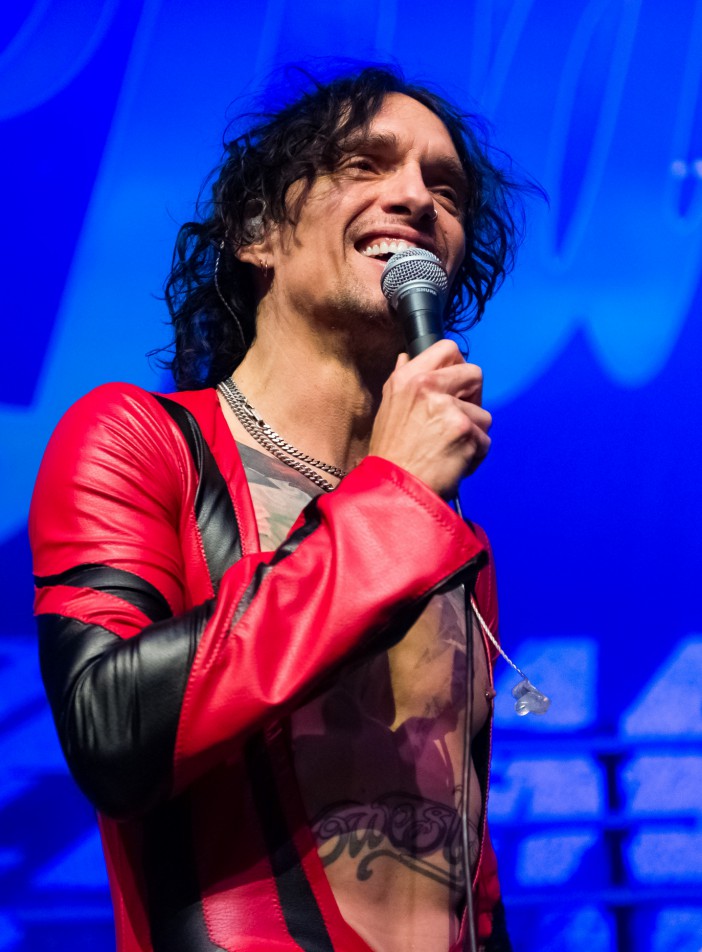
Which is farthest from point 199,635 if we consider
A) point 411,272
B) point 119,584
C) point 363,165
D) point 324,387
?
point 363,165

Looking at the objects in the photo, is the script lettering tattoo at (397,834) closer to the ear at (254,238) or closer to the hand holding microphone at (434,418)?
the hand holding microphone at (434,418)

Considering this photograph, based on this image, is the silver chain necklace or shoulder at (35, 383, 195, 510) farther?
the silver chain necklace

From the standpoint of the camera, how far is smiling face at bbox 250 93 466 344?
1.61 meters

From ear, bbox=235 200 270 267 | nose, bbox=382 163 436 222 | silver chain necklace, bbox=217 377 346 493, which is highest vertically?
ear, bbox=235 200 270 267

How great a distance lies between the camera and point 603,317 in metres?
2.19

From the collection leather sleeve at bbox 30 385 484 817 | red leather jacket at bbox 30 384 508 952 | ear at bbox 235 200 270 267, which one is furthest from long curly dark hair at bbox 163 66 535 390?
leather sleeve at bbox 30 385 484 817

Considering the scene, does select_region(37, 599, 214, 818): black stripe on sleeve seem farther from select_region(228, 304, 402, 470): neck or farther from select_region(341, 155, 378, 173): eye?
select_region(341, 155, 378, 173): eye

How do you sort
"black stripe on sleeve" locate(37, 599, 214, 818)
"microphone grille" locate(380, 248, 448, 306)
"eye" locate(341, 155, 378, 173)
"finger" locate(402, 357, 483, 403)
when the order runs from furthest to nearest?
"eye" locate(341, 155, 378, 173) < "microphone grille" locate(380, 248, 448, 306) < "finger" locate(402, 357, 483, 403) < "black stripe on sleeve" locate(37, 599, 214, 818)

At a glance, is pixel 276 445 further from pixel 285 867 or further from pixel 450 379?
pixel 285 867

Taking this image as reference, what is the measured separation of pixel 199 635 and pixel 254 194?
114cm

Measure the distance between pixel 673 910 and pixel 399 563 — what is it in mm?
1385

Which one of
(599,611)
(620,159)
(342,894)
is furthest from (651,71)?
(342,894)

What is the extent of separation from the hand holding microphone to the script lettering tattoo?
43cm

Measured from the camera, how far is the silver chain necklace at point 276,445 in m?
1.57
